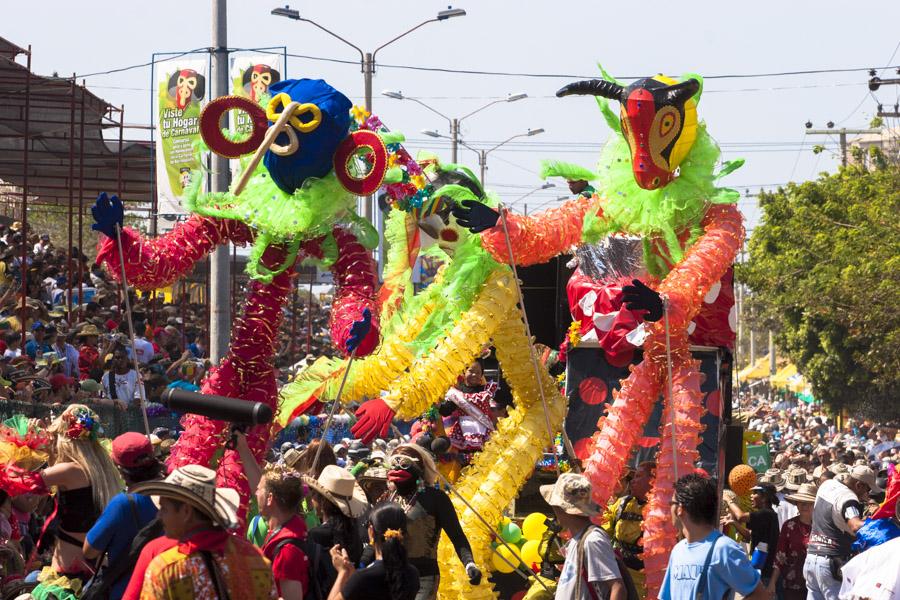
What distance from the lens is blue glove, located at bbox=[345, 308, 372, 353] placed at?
842cm

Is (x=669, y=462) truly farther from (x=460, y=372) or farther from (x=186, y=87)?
(x=186, y=87)

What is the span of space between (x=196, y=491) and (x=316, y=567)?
1.39m

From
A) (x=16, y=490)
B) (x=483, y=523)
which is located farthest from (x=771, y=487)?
(x=16, y=490)

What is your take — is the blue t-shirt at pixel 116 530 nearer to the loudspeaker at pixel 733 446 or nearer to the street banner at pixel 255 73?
the loudspeaker at pixel 733 446

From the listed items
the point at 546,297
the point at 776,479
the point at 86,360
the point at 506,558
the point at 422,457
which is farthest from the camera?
the point at 86,360

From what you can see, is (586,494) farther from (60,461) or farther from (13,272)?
(13,272)

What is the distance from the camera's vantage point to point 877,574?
567 centimetres

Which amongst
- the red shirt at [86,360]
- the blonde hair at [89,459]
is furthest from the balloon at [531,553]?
the red shirt at [86,360]

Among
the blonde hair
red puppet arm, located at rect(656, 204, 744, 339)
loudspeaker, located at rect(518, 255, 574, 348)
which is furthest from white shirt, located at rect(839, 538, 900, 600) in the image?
loudspeaker, located at rect(518, 255, 574, 348)

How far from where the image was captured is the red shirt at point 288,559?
19.5 feet

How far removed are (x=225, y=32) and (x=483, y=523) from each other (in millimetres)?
5910

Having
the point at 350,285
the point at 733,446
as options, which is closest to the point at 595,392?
the point at 733,446

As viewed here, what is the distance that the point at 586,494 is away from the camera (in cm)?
617

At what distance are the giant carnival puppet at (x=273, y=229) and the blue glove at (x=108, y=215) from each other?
0.76ft
